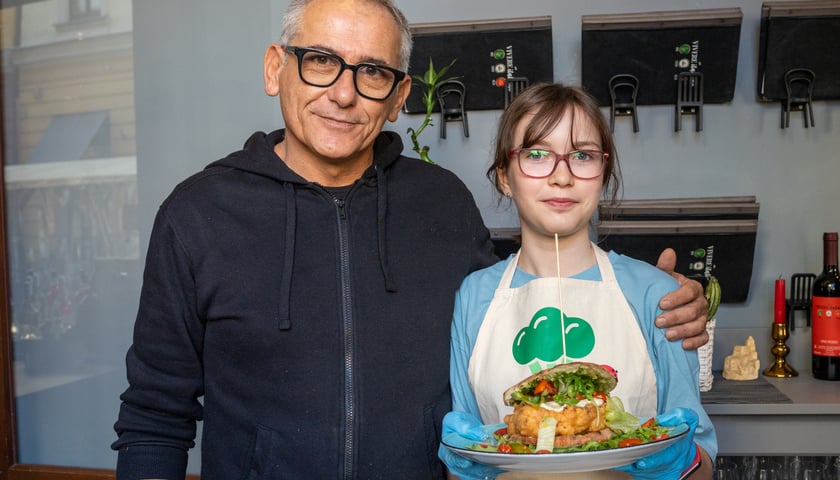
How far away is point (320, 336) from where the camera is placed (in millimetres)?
1462

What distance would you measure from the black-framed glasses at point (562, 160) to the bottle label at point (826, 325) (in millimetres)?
1212

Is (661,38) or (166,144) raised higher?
(661,38)

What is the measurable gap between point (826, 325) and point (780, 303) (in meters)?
0.14

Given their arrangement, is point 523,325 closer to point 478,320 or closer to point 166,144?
point 478,320

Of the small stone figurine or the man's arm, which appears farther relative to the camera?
the small stone figurine

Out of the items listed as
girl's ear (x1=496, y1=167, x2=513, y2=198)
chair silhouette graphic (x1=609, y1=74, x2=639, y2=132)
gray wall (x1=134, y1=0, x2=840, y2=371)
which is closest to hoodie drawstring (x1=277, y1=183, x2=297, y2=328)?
girl's ear (x1=496, y1=167, x2=513, y2=198)

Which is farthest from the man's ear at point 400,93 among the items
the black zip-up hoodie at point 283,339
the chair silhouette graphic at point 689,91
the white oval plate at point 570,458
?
the chair silhouette graphic at point 689,91

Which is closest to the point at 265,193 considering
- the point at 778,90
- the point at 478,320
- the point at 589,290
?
the point at 478,320

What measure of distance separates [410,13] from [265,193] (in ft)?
4.47

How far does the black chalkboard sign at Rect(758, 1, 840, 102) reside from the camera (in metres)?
2.44

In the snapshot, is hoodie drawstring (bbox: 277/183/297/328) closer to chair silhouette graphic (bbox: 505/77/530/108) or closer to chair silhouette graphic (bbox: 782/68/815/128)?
chair silhouette graphic (bbox: 505/77/530/108)

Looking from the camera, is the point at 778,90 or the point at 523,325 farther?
the point at 778,90

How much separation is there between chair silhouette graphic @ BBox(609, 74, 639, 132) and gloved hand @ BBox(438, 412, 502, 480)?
4.86 feet

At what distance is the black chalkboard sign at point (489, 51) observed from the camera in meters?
2.54
